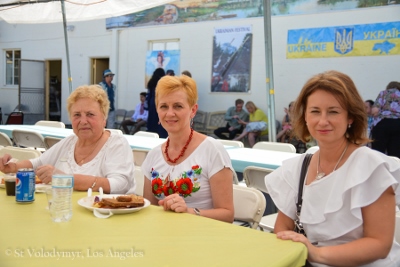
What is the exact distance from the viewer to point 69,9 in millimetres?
7543

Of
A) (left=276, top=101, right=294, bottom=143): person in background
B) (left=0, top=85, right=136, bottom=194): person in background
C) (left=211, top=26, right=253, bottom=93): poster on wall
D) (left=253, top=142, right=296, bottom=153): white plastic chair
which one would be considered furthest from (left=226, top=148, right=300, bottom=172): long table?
(left=211, top=26, right=253, bottom=93): poster on wall

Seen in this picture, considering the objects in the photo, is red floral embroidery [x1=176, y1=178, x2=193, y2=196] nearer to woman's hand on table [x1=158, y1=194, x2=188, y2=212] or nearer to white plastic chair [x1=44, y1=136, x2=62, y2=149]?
woman's hand on table [x1=158, y1=194, x2=188, y2=212]

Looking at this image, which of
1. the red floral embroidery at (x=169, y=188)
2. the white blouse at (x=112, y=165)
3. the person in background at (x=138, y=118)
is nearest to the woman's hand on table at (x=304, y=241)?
the red floral embroidery at (x=169, y=188)

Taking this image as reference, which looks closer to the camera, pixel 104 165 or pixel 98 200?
pixel 98 200

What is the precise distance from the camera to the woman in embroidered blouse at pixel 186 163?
7.61 feet

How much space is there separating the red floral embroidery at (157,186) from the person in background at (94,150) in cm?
24

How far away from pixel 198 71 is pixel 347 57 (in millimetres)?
3751

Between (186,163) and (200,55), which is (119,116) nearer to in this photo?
(200,55)

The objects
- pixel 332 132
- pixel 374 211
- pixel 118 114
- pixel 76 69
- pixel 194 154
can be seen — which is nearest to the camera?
pixel 374 211

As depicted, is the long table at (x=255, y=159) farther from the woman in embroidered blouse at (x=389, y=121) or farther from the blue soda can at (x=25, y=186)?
the woman in embroidered blouse at (x=389, y=121)

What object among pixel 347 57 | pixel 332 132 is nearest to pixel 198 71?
pixel 347 57

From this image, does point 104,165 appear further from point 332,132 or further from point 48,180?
point 332,132

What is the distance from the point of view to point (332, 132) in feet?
6.00

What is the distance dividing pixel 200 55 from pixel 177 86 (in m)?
8.86
